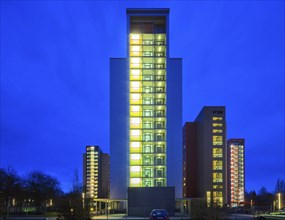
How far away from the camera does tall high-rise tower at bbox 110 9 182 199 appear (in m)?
88.0

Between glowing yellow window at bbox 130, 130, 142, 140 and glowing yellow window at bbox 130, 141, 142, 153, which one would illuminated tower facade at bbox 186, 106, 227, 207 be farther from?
glowing yellow window at bbox 130, 130, 142, 140

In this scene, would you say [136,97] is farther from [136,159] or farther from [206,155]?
[206,155]

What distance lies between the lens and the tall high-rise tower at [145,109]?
289ft

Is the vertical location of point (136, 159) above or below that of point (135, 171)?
above

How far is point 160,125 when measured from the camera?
9044 cm

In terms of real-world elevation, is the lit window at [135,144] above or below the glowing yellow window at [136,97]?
below

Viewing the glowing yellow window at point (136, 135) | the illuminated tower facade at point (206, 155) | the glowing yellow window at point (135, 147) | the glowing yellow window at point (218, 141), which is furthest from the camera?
the glowing yellow window at point (218, 141)

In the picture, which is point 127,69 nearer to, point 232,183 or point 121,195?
point 121,195

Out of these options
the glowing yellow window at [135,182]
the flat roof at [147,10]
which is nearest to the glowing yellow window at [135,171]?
the glowing yellow window at [135,182]

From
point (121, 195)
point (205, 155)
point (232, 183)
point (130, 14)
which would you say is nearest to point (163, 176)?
point (121, 195)

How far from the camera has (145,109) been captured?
Answer: 9094cm

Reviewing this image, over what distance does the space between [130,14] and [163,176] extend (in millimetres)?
39745

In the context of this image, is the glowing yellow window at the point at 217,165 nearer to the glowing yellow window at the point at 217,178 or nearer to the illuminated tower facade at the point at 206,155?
the illuminated tower facade at the point at 206,155

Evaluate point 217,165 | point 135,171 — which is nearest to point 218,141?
point 217,165
